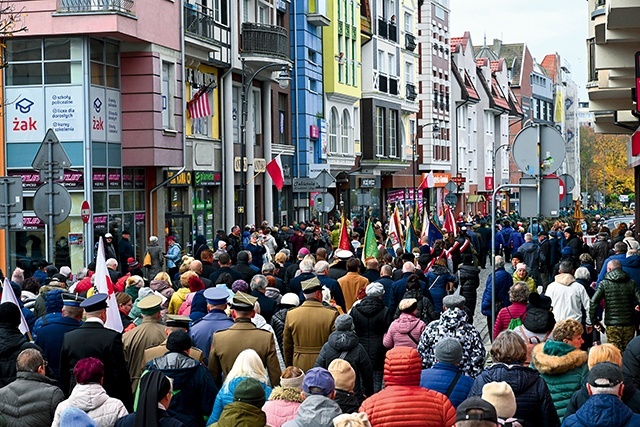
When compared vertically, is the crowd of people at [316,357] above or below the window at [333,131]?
below

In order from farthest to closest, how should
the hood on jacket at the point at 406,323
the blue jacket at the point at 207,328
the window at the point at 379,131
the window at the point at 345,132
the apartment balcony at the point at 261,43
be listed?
1. the window at the point at 379,131
2. the window at the point at 345,132
3. the apartment balcony at the point at 261,43
4. the hood on jacket at the point at 406,323
5. the blue jacket at the point at 207,328

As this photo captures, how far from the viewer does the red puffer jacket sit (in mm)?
7371

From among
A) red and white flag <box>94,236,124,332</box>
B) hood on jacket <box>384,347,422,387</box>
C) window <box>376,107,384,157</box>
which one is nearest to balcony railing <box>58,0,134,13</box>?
red and white flag <box>94,236,124,332</box>

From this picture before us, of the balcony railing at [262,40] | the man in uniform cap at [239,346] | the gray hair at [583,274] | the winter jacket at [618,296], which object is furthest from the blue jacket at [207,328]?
the balcony railing at [262,40]

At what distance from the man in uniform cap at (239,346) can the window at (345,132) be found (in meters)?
44.5

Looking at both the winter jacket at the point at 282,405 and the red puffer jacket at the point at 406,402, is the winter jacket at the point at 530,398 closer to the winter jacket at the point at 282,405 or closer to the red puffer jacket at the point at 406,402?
the red puffer jacket at the point at 406,402

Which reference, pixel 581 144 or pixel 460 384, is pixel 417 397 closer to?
pixel 460 384

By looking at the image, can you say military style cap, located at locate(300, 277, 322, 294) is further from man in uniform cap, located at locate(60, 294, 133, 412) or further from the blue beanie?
man in uniform cap, located at locate(60, 294, 133, 412)

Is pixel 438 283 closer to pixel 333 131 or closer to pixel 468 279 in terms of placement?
pixel 468 279

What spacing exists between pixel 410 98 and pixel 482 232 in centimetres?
3066

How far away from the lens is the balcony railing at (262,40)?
126 ft

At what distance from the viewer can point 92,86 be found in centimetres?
2747

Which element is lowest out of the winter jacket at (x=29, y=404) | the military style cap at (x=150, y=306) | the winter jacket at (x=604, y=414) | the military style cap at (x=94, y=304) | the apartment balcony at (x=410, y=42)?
the winter jacket at (x=29, y=404)

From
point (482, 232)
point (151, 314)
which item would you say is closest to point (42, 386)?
point (151, 314)
